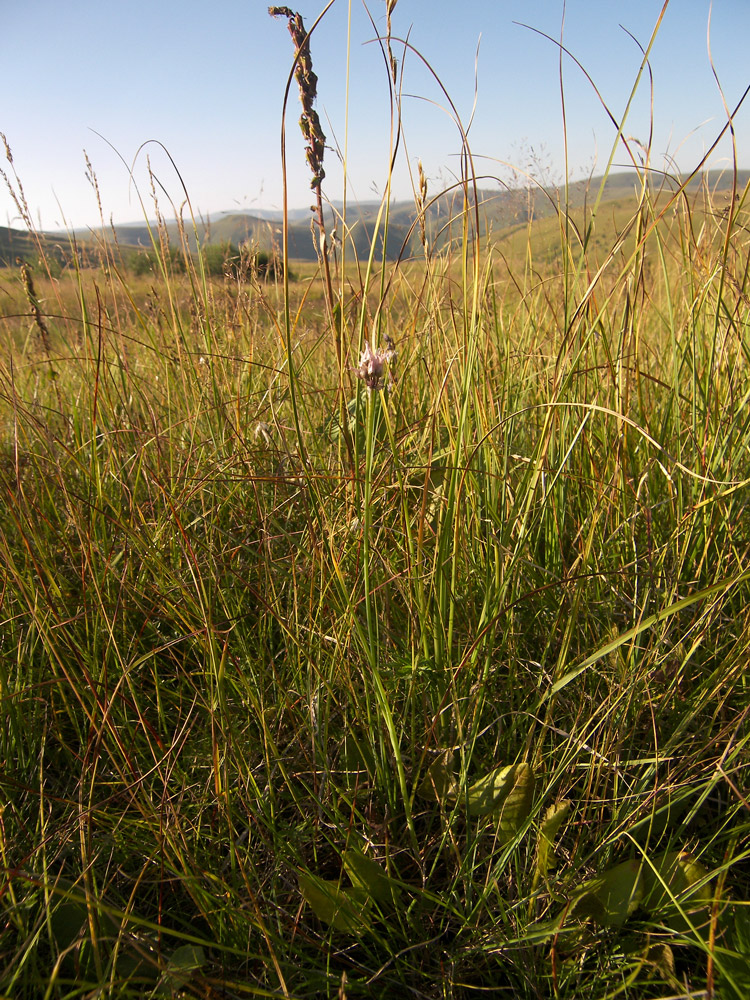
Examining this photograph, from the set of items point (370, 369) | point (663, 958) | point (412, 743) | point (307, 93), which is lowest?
point (663, 958)

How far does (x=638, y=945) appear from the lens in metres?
0.62

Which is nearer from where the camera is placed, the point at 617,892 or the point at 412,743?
the point at 617,892

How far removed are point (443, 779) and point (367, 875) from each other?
147mm

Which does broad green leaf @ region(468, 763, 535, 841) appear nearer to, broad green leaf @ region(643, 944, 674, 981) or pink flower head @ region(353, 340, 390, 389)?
broad green leaf @ region(643, 944, 674, 981)

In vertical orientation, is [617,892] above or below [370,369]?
below

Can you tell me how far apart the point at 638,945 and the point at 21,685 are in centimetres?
91

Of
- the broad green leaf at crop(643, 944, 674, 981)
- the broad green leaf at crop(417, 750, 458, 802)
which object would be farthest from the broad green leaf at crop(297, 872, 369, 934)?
the broad green leaf at crop(643, 944, 674, 981)

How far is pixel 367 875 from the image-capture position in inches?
25.4

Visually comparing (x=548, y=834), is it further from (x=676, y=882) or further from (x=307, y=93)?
(x=307, y=93)

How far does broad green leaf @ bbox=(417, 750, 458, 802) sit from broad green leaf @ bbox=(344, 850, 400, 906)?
113 mm

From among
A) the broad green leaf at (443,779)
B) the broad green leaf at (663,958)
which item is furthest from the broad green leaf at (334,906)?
the broad green leaf at (663,958)

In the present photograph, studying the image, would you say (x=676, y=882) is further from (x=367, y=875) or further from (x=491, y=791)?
(x=367, y=875)

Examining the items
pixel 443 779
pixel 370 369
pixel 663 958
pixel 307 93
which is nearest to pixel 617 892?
pixel 663 958

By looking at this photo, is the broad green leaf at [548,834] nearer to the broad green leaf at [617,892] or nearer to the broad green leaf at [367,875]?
the broad green leaf at [617,892]
